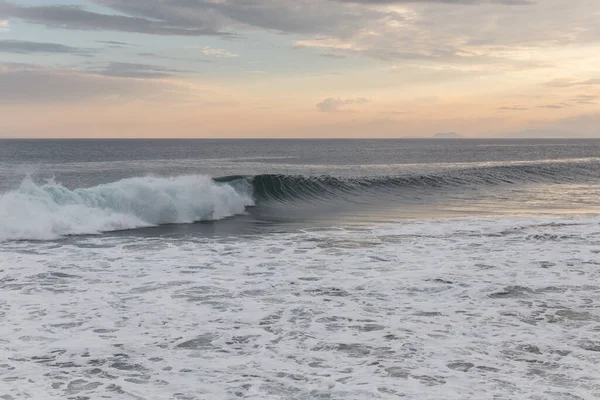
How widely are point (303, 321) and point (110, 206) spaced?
45.8ft

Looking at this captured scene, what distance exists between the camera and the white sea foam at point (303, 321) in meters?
6.08

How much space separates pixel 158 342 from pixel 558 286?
7.04m

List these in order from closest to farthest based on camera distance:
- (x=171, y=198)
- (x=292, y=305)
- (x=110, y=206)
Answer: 1. (x=292, y=305)
2. (x=110, y=206)
3. (x=171, y=198)

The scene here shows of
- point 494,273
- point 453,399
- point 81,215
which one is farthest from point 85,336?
point 81,215

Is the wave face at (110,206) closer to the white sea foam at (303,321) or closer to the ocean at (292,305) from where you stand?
the ocean at (292,305)

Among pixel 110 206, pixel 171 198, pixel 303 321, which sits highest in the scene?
pixel 171 198

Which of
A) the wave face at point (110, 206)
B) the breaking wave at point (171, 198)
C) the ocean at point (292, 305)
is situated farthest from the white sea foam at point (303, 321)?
the breaking wave at point (171, 198)

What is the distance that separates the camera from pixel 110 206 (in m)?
20.3

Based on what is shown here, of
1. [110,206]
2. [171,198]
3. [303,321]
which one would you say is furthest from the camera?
[171,198]

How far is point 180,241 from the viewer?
15.7 m

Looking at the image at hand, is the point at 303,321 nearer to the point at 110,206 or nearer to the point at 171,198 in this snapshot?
the point at 110,206

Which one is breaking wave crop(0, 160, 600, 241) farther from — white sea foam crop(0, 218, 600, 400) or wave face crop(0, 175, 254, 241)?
white sea foam crop(0, 218, 600, 400)

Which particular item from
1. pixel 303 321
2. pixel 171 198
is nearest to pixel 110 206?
pixel 171 198

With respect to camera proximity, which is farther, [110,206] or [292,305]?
[110,206]
